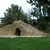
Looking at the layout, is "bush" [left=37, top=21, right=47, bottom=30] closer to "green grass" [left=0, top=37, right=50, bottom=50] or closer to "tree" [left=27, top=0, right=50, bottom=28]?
"tree" [left=27, top=0, right=50, bottom=28]

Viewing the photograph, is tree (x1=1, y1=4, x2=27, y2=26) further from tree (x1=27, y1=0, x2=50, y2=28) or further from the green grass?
the green grass

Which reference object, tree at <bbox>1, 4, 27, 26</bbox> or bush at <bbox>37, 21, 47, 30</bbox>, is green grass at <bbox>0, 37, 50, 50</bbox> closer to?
bush at <bbox>37, 21, 47, 30</bbox>

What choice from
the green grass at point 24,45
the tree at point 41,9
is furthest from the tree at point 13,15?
the green grass at point 24,45

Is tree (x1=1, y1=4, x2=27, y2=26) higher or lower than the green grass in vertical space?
higher

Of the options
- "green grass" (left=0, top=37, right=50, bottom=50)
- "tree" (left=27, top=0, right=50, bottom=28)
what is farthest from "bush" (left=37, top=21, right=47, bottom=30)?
"green grass" (left=0, top=37, right=50, bottom=50)

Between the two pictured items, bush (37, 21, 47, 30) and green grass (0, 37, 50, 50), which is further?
bush (37, 21, 47, 30)

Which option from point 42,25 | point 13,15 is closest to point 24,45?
point 42,25

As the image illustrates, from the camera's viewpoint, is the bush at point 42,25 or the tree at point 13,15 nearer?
the bush at point 42,25

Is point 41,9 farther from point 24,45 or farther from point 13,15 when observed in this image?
point 24,45

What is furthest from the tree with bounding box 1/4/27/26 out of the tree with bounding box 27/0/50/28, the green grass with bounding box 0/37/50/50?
the green grass with bounding box 0/37/50/50

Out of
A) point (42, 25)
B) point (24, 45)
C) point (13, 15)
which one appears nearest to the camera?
point (24, 45)

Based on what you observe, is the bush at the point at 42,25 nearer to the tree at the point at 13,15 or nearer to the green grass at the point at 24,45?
the tree at the point at 13,15

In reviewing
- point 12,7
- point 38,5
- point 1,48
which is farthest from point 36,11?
point 1,48

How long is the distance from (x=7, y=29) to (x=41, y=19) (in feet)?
39.3
